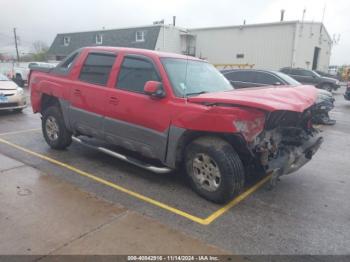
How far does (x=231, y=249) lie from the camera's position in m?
3.15

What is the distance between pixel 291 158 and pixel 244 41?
2454 centimetres

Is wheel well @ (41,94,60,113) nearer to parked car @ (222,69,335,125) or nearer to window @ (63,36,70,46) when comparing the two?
parked car @ (222,69,335,125)

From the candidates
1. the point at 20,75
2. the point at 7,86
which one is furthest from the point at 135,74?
the point at 20,75

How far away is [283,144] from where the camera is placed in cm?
443

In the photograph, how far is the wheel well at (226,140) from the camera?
4.02 m

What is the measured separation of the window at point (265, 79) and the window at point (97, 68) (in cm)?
612

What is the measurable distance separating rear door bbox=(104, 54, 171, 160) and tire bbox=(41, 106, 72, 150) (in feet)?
4.03

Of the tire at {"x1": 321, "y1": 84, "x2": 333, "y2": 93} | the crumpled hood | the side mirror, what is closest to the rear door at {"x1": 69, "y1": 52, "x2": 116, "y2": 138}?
the side mirror

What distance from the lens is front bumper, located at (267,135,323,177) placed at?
4055mm

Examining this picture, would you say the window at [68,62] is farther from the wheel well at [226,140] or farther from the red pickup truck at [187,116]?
the wheel well at [226,140]

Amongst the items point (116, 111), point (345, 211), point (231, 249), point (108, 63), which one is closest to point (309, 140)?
Answer: point (345, 211)

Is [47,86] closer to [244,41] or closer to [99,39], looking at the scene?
[244,41]

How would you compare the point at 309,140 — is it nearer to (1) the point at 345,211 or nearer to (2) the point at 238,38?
(1) the point at 345,211

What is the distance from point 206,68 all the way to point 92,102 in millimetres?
1982
